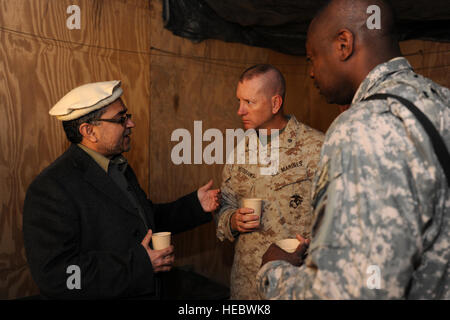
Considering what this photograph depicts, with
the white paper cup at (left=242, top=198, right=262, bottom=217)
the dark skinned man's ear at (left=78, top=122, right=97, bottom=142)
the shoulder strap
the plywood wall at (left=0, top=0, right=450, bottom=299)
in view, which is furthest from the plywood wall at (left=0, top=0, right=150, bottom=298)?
the shoulder strap

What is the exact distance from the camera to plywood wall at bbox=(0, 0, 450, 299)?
102 inches

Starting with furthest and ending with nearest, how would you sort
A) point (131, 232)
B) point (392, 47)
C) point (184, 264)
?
point (184, 264)
point (131, 232)
point (392, 47)

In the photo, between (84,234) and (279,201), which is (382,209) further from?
(84,234)

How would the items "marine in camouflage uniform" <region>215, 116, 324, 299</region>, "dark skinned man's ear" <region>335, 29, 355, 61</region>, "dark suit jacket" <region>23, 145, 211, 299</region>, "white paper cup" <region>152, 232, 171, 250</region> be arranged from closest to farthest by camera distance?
"dark skinned man's ear" <region>335, 29, 355, 61</region>
"dark suit jacket" <region>23, 145, 211, 299</region>
"white paper cup" <region>152, 232, 171, 250</region>
"marine in camouflage uniform" <region>215, 116, 324, 299</region>

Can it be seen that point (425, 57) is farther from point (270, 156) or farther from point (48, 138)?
point (48, 138)

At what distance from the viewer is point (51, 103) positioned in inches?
108

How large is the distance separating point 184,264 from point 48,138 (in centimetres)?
187

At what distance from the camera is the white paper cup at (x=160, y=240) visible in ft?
6.38

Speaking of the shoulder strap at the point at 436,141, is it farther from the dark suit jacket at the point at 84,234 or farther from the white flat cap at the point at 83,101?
the white flat cap at the point at 83,101

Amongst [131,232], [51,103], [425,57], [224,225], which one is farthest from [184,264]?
[425,57]

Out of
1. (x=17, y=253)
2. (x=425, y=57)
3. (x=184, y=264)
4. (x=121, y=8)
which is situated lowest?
(x=184, y=264)

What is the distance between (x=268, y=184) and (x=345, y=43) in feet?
4.43

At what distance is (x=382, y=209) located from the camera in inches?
36.3

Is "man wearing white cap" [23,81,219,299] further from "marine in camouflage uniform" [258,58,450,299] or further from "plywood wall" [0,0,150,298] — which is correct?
"marine in camouflage uniform" [258,58,450,299]
